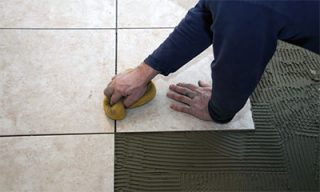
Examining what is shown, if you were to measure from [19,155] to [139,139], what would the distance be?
34 cm

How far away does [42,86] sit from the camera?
1.07 m

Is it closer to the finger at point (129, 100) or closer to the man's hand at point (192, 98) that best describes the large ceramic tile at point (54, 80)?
the finger at point (129, 100)

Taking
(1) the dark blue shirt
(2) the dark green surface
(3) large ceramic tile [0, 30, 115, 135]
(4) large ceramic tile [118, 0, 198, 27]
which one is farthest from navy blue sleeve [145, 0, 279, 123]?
(4) large ceramic tile [118, 0, 198, 27]

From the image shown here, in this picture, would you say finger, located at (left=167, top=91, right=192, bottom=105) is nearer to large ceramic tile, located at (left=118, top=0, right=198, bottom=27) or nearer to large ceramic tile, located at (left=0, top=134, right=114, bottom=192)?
large ceramic tile, located at (left=0, top=134, right=114, bottom=192)

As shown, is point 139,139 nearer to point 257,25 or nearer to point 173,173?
point 173,173

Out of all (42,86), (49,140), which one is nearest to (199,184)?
(49,140)

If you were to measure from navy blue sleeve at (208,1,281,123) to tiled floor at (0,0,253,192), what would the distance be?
0.85 feet

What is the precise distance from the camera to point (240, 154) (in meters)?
0.96

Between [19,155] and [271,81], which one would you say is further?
[271,81]

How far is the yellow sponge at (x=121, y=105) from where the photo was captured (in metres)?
0.97

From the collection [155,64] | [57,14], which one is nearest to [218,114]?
[155,64]

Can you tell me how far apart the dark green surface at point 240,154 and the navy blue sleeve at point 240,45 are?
207 millimetres

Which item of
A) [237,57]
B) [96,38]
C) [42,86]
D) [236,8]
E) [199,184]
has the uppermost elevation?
[236,8]

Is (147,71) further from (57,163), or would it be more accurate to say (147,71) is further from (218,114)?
(57,163)
